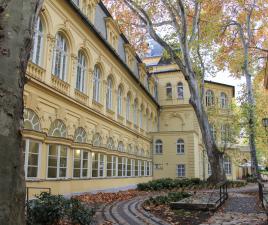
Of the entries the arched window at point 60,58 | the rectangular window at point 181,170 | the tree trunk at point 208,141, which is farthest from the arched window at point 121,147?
the rectangular window at point 181,170

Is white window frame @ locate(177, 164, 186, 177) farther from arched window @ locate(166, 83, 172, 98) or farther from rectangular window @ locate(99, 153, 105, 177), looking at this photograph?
rectangular window @ locate(99, 153, 105, 177)

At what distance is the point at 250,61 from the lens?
896 inches

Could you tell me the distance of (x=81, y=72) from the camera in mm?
17203

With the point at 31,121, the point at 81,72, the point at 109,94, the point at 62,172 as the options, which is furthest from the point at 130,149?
the point at 31,121

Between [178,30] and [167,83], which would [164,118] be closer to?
[167,83]

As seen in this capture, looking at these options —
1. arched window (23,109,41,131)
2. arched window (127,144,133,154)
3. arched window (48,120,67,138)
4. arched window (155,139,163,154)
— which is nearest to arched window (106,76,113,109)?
arched window (127,144,133,154)

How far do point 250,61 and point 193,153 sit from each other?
1255 cm

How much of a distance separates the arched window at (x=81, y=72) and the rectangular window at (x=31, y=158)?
5.24 meters

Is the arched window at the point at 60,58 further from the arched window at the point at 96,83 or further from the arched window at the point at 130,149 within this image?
the arched window at the point at 130,149

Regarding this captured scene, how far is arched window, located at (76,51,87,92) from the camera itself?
55.3 feet

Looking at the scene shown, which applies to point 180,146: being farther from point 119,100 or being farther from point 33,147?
point 33,147

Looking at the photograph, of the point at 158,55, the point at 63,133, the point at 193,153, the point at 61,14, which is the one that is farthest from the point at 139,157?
the point at 158,55

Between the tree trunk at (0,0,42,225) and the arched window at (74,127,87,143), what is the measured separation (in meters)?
12.9

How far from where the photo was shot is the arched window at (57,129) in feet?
44.3
